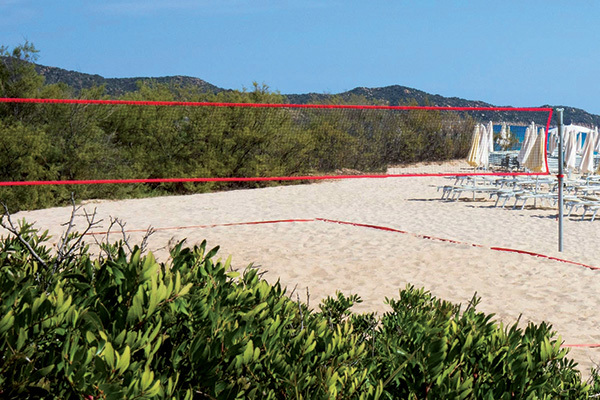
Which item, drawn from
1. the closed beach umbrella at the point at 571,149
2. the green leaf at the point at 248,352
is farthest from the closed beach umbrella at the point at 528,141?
the green leaf at the point at 248,352

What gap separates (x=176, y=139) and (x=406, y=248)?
10080mm

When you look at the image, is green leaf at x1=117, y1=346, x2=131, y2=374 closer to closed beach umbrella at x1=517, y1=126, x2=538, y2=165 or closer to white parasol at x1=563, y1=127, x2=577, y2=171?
closed beach umbrella at x1=517, y1=126, x2=538, y2=165

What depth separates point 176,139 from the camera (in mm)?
16562

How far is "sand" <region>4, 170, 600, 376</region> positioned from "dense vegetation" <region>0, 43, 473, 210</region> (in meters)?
1.22

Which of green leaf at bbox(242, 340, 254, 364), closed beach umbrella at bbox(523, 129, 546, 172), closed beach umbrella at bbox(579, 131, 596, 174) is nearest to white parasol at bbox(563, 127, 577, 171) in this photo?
closed beach umbrella at bbox(579, 131, 596, 174)

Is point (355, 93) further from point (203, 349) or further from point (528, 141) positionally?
point (203, 349)

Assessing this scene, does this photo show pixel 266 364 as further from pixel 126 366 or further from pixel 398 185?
pixel 398 185

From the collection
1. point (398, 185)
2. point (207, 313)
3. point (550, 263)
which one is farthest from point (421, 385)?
point (398, 185)

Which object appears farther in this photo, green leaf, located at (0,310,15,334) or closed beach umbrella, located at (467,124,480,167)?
closed beach umbrella, located at (467,124,480,167)

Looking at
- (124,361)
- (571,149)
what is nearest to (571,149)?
(571,149)

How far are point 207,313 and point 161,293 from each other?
222 millimetres

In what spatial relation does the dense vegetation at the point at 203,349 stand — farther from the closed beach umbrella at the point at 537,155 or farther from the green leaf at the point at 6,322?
the closed beach umbrella at the point at 537,155

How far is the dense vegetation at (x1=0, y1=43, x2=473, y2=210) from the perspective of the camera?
535 inches

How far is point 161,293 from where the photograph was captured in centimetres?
143
